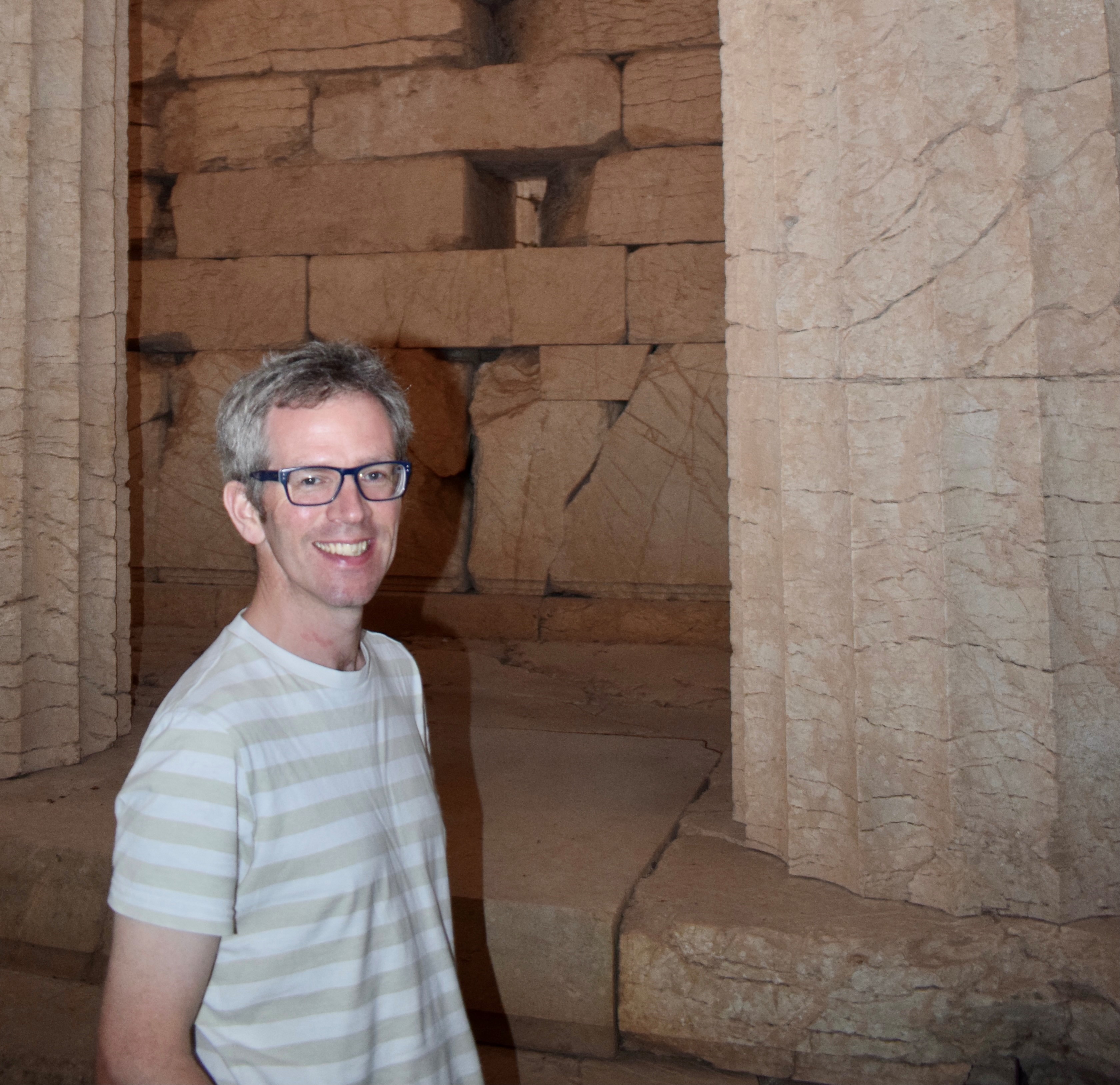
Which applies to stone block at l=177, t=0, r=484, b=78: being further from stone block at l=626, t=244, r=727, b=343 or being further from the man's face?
the man's face

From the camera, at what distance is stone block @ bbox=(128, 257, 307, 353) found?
6.18 metres

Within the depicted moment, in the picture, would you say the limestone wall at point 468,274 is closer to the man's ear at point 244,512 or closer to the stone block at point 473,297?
the stone block at point 473,297

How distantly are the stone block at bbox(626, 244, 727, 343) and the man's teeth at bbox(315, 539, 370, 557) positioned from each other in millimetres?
4402

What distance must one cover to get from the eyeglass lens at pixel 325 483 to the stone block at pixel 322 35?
518cm

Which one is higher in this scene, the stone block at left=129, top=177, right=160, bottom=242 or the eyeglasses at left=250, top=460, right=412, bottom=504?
the stone block at left=129, top=177, right=160, bottom=242

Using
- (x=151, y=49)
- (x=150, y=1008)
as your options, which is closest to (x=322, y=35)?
(x=151, y=49)

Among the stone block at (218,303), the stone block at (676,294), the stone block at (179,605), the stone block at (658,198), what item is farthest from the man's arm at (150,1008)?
the stone block at (218,303)

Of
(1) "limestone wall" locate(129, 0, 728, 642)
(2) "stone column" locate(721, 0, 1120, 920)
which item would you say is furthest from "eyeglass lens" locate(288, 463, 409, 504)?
(1) "limestone wall" locate(129, 0, 728, 642)

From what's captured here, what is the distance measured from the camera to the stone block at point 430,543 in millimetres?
6062

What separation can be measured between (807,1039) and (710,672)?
2678 millimetres

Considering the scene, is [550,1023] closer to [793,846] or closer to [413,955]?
[793,846]

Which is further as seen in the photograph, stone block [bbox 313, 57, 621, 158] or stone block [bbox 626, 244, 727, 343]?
stone block [bbox 313, 57, 621, 158]

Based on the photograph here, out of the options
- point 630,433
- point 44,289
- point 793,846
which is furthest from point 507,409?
point 793,846

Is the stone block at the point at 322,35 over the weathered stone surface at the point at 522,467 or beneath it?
over
